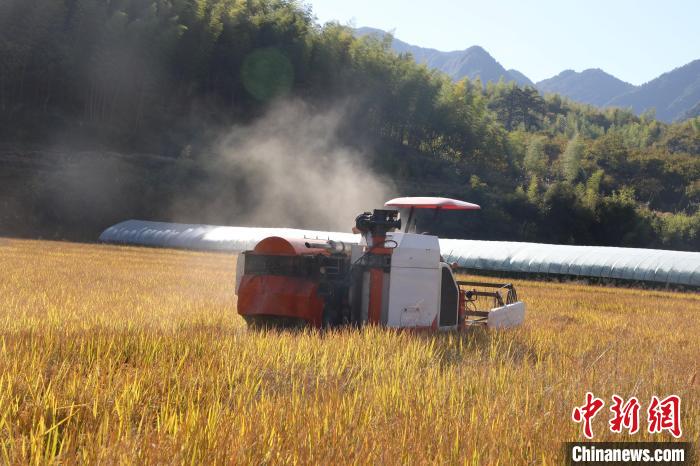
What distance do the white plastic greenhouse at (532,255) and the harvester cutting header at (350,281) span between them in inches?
755

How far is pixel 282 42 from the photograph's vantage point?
215 ft

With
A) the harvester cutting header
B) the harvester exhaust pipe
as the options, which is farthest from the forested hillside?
the harvester cutting header

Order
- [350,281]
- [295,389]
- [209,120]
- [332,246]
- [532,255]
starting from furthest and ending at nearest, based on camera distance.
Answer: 1. [209,120]
2. [532,255]
3. [332,246]
4. [350,281]
5. [295,389]

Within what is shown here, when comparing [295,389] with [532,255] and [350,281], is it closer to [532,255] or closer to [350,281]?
[350,281]

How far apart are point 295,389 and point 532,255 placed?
29908mm

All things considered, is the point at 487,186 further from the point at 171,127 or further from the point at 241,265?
the point at 241,265

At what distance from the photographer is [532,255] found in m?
33.7

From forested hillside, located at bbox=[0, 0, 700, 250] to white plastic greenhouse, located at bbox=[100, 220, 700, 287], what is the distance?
957 centimetres

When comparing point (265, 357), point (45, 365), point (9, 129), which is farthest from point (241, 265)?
point (9, 129)

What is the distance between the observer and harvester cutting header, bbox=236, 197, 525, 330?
339 inches

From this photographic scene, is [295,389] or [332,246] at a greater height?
[332,246]

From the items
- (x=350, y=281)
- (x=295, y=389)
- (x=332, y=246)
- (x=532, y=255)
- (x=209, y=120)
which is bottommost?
(x=295, y=389)

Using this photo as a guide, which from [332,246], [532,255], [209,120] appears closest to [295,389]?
[332,246]

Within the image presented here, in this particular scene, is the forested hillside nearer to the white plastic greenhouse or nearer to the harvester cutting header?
the white plastic greenhouse
